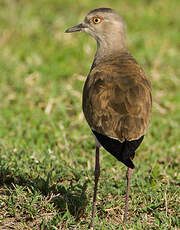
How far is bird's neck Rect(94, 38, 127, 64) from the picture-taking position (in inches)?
182

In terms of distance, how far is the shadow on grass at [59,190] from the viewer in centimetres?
396

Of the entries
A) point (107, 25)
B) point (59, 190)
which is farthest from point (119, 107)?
point (107, 25)

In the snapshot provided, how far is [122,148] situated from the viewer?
11.1 feet

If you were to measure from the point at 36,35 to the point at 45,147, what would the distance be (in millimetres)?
3788

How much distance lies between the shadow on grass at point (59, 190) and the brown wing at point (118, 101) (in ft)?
2.59

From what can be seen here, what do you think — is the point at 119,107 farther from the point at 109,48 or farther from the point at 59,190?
the point at 109,48

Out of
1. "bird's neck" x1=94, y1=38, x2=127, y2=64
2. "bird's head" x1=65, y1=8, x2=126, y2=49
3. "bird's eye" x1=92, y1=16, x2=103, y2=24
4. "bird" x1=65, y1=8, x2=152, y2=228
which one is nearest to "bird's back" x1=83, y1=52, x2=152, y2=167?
"bird" x1=65, y1=8, x2=152, y2=228

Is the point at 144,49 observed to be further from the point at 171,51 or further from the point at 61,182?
the point at 61,182

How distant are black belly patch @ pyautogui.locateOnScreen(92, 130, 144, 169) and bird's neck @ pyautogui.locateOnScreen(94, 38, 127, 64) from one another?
1.35 meters

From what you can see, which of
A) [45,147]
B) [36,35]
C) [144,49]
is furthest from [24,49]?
[45,147]

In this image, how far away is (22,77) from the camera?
23.5 feet

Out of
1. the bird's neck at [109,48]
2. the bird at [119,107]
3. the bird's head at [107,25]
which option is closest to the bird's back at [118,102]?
the bird at [119,107]

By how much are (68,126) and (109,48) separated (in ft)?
5.65

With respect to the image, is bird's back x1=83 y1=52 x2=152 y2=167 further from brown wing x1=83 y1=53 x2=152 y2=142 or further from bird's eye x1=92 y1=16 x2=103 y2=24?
bird's eye x1=92 y1=16 x2=103 y2=24
